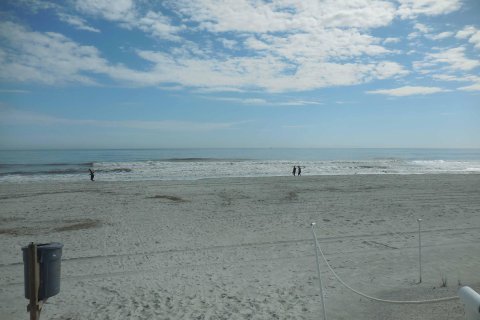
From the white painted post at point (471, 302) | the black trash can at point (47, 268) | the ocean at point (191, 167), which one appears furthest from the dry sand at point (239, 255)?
the ocean at point (191, 167)

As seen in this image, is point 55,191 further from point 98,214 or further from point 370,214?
point 370,214

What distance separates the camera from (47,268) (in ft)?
13.8

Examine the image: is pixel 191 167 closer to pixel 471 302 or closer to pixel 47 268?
pixel 47 268

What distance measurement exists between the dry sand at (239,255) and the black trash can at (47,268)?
5.10 ft

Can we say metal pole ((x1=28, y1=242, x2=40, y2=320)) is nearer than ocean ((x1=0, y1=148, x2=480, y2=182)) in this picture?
Yes

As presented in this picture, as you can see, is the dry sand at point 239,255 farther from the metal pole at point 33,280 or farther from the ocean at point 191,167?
the ocean at point 191,167

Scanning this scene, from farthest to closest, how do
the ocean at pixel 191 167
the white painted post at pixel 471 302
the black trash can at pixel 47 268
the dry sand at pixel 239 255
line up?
the ocean at pixel 191 167 → the dry sand at pixel 239 255 → the black trash can at pixel 47 268 → the white painted post at pixel 471 302

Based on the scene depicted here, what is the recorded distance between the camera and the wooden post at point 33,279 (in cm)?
402

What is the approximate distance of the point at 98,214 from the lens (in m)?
14.5

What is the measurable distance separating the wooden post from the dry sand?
1.61m

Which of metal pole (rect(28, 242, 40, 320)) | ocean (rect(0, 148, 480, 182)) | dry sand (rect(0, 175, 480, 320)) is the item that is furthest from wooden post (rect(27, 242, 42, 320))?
ocean (rect(0, 148, 480, 182))

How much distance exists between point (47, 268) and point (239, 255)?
5279 millimetres

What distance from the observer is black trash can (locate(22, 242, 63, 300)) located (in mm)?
4145

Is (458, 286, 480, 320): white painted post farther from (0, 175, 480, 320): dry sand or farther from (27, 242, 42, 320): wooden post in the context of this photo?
(27, 242, 42, 320): wooden post
